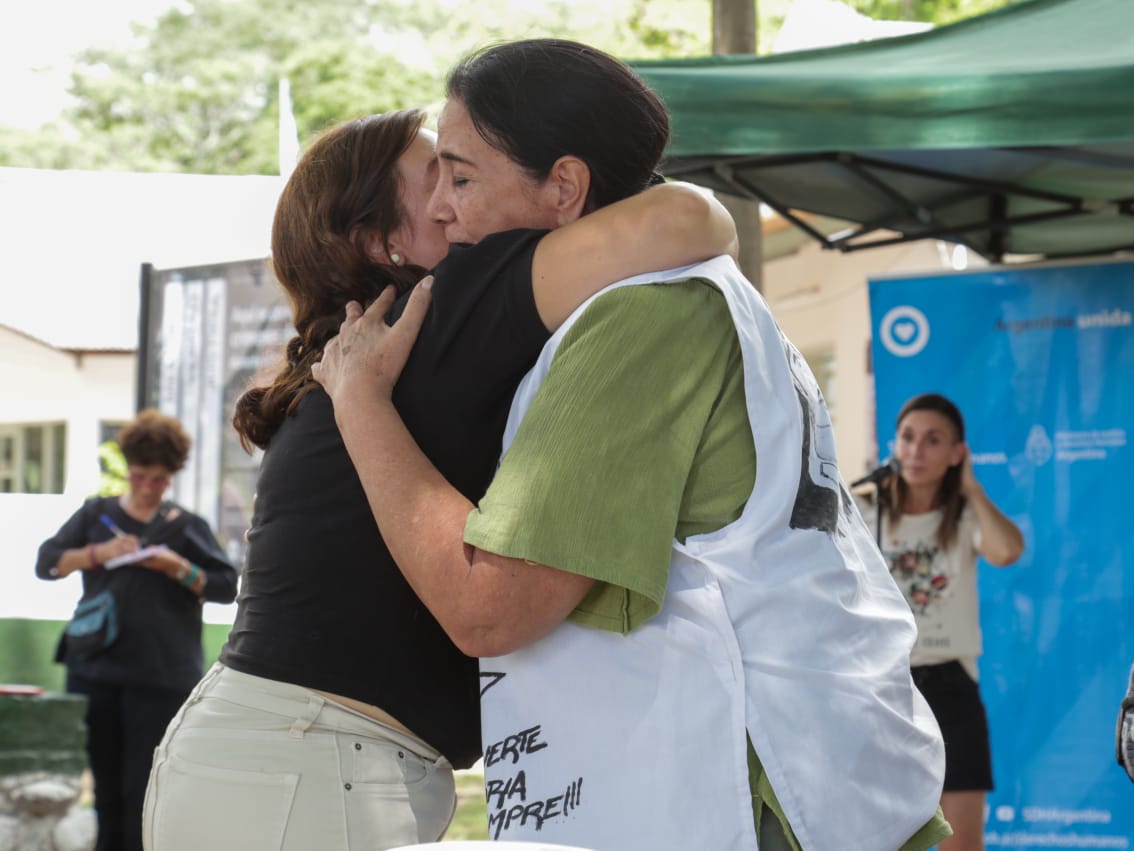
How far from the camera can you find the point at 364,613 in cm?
162

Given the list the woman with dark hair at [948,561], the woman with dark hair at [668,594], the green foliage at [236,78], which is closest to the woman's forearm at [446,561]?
the woman with dark hair at [668,594]

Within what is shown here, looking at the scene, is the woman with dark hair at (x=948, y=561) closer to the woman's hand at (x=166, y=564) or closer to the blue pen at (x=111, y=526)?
the woman's hand at (x=166, y=564)

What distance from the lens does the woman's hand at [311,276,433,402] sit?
1.57m

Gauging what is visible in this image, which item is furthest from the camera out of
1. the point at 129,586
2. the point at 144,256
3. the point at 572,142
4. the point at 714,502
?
the point at 144,256

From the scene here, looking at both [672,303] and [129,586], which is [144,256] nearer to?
[129,586]

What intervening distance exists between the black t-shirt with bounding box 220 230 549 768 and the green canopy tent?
1.99 m

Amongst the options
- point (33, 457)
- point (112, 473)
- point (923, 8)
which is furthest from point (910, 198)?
point (33, 457)

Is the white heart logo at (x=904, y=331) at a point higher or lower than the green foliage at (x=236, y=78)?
lower

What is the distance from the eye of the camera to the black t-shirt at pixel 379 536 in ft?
5.11

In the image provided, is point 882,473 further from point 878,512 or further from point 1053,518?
point 1053,518

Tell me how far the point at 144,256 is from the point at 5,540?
5.20 feet

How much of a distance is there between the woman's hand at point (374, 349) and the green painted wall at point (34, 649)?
5.16 meters

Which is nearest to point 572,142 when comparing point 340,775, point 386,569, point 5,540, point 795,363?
point 795,363

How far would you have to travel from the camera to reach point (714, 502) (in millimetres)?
1448
